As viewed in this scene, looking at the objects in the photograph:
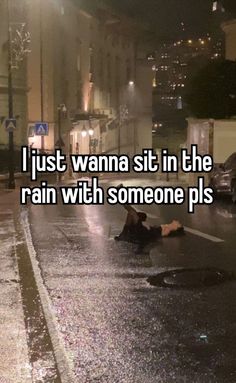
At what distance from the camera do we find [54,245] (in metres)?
12.2

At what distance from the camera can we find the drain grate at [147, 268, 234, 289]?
28.6 ft

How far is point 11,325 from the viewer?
6941mm

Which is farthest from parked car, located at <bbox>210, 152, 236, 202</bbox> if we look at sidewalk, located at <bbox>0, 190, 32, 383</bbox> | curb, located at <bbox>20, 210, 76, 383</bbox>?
curb, located at <bbox>20, 210, 76, 383</bbox>

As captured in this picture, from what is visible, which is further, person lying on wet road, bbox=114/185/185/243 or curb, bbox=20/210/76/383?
person lying on wet road, bbox=114/185/185/243

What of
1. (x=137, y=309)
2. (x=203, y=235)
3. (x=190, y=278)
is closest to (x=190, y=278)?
(x=190, y=278)

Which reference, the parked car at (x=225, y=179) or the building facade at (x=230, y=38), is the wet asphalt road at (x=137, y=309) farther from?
the building facade at (x=230, y=38)

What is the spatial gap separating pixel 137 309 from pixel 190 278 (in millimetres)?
1784

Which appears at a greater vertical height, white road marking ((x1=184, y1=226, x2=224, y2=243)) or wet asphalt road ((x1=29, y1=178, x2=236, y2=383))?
white road marking ((x1=184, y1=226, x2=224, y2=243))

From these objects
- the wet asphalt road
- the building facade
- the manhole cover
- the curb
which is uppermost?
the building facade

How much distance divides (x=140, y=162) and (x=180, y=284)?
14.4 m

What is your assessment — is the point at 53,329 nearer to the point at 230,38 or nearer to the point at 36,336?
the point at 36,336

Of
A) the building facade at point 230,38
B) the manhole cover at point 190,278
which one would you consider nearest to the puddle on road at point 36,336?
the manhole cover at point 190,278

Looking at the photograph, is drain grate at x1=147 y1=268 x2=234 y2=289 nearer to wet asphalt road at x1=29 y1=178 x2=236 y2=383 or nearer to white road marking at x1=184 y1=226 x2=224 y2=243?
wet asphalt road at x1=29 y1=178 x2=236 y2=383

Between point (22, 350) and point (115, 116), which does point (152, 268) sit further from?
point (115, 116)
